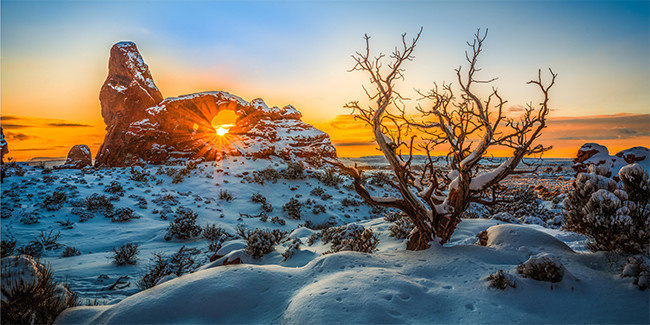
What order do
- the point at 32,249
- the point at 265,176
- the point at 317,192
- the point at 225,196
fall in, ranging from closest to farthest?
the point at 32,249, the point at 225,196, the point at 317,192, the point at 265,176

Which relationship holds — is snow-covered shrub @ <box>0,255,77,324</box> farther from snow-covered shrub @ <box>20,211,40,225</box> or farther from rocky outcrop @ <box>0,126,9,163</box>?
rocky outcrop @ <box>0,126,9,163</box>

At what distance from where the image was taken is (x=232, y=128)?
2978 cm

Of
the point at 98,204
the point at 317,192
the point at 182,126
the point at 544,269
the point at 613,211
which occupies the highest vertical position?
the point at 182,126

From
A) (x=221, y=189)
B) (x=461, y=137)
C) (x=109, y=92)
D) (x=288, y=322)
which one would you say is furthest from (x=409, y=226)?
(x=109, y=92)

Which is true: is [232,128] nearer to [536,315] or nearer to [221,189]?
[221,189]

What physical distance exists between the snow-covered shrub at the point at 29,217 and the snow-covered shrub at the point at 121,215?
1.87 metres

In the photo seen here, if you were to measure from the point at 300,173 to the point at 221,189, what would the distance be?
19.7 feet

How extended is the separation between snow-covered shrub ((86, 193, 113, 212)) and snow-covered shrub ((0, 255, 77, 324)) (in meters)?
9.01

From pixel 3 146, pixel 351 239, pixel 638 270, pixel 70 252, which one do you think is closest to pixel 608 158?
pixel 638 270

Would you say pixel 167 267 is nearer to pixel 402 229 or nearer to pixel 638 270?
pixel 402 229

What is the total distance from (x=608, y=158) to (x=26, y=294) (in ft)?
47.8

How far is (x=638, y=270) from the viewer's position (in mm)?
3316

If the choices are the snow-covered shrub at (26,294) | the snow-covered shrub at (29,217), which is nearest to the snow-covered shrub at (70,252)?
the snow-covered shrub at (29,217)

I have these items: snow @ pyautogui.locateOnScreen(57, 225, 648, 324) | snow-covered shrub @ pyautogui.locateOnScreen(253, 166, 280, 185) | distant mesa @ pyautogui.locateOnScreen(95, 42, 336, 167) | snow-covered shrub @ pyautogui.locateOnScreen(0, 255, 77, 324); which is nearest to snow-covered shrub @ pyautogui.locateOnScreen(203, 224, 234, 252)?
snow @ pyautogui.locateOnScreen(57, 225, 648, 324)
